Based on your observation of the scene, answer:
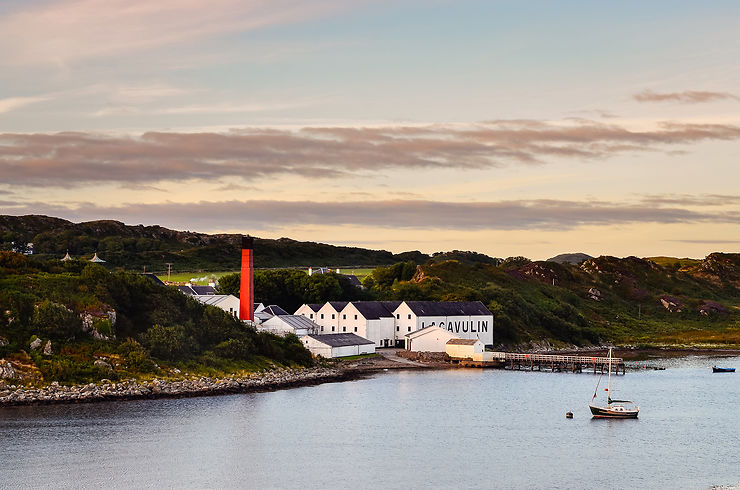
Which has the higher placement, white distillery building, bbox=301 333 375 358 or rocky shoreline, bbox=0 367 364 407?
white distillery building, bbox=301 333 375 358

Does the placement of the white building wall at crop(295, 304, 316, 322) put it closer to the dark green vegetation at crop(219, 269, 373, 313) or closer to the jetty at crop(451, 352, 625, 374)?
the dark green vegetation at crop(219, 269, 373, 313)

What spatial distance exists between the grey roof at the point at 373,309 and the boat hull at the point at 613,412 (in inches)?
2011

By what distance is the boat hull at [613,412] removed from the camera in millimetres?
70062

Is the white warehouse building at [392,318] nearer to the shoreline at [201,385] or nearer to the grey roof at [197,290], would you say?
the shoreline at [201,385]

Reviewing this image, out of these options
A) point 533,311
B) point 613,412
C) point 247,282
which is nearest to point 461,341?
point 247,282

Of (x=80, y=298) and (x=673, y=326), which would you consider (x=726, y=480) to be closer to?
(x=80, y=298)

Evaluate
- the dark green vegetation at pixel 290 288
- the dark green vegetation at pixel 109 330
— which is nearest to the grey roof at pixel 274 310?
the dark green vegetation at pixel 290 288

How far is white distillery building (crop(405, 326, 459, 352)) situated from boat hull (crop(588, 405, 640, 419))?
4612 centimetres

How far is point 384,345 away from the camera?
123 meters

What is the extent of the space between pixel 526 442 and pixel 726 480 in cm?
1414

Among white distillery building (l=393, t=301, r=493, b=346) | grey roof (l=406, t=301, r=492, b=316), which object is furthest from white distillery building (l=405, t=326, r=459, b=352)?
grey roof (l=406, t=301, r=492, b=316)

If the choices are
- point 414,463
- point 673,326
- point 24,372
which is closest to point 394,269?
point 673,326

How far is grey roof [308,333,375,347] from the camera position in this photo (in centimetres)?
10825

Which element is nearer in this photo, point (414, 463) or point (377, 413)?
point (414, 463)
